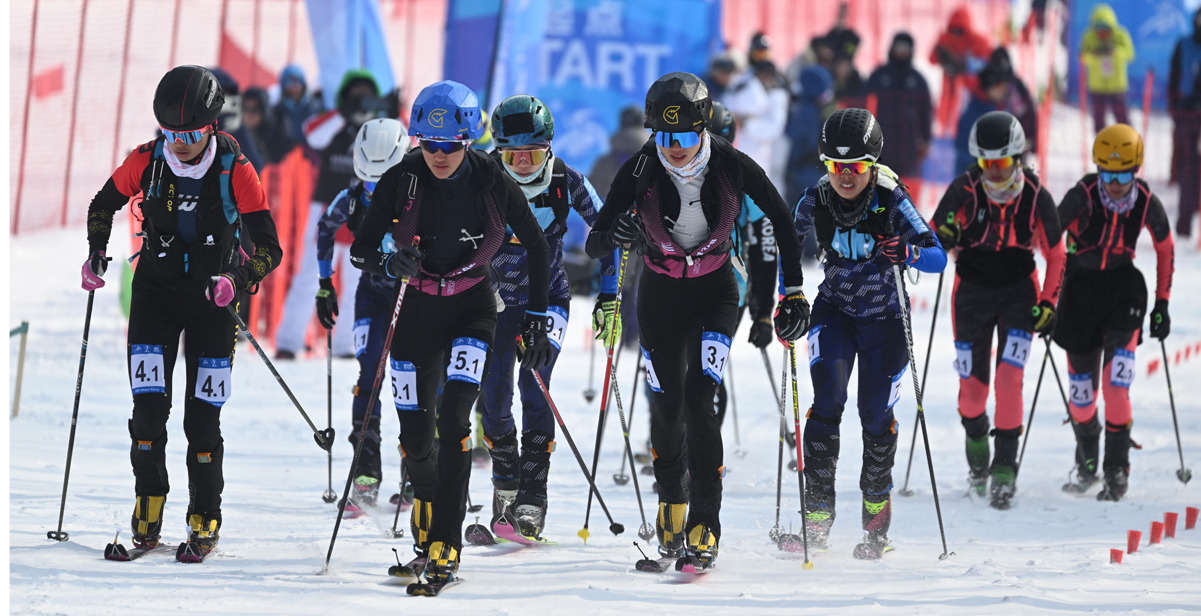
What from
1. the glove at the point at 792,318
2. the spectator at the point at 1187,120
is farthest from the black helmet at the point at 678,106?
the spectator at the point at 1187,120

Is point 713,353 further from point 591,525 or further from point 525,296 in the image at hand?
point 591,525

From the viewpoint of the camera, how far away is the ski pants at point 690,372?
685 centimetres

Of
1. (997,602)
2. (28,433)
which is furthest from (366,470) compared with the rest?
(997,602)

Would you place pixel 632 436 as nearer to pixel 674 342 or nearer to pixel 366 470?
pixel 366 470

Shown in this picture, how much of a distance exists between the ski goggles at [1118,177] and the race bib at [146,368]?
5.77 meters

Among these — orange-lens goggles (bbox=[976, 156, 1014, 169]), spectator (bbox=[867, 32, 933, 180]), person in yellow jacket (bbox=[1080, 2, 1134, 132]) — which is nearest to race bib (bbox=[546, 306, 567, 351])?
orange-lens goggles (bbox=[976, 156, 1014, 169])

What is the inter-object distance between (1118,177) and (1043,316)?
104 cm

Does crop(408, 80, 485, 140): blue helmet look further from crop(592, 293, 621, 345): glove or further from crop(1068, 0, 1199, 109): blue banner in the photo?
crop(1068, 0, 1199, 109): blue banner

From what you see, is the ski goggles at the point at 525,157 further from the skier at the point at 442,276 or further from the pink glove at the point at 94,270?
the pink glove at the point at 94,270

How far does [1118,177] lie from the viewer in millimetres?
8930

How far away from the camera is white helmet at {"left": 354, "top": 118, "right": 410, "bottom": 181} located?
8.64m

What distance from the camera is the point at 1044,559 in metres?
7.56

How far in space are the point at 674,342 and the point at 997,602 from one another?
1.90 m

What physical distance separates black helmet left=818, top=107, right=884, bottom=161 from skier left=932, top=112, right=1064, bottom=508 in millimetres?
1796
